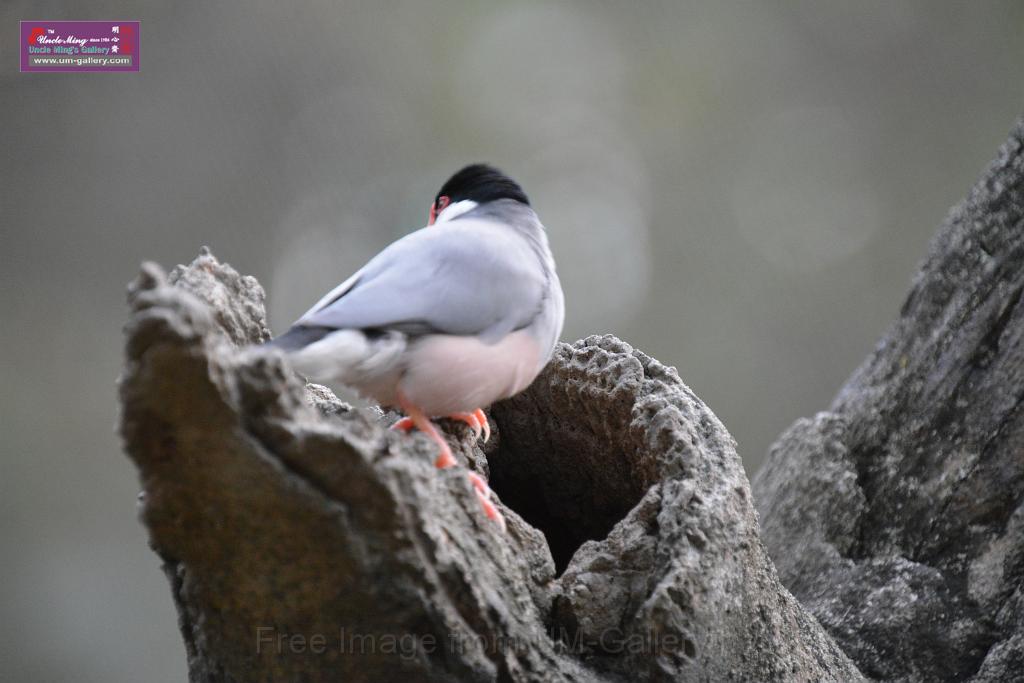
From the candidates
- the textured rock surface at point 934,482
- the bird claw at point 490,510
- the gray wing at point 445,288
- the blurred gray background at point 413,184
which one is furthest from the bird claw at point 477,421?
the blurred gray background at point 413,184

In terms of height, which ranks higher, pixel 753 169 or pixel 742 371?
pixel 753 169

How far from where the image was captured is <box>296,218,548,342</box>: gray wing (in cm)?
178

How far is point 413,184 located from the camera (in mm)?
5859

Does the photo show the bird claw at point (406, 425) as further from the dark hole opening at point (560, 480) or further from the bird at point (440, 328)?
the dark hole opening at point (560, 480)

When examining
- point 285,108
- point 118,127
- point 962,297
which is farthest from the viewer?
point 285,108

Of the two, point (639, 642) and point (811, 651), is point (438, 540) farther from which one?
point (811, 651)

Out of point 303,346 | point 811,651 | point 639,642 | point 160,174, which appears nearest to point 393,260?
point 303,346

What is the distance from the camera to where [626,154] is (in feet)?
21.2

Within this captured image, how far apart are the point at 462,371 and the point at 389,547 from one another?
612mm

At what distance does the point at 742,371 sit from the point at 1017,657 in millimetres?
4405

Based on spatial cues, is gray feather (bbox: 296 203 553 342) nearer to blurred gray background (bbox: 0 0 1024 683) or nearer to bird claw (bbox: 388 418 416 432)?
bird claw (bbox: 388 418 416 432)

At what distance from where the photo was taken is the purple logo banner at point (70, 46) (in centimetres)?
423

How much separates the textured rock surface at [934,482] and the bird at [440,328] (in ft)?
3.17

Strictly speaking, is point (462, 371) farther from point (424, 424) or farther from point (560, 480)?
point (560, 480)
